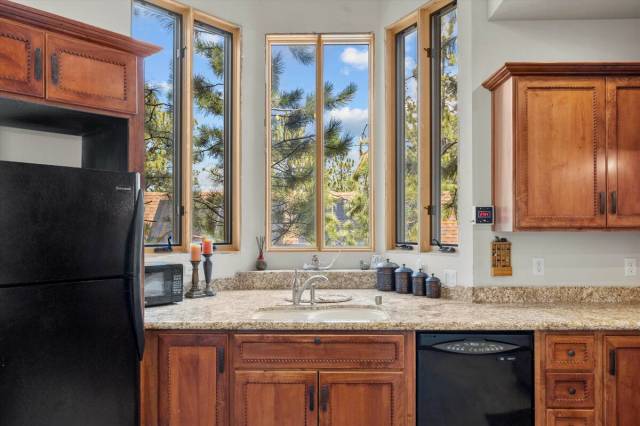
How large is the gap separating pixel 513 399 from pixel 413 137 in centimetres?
183

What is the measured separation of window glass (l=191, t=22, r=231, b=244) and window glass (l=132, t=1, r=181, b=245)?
142 mm

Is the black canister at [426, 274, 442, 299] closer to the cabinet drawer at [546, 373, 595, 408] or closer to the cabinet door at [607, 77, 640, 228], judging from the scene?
the cabinet drawer at [546, 373, 595, 408]

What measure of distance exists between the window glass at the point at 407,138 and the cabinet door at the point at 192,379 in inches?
65.0

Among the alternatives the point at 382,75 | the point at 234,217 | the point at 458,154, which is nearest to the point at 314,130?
the point at 382,75

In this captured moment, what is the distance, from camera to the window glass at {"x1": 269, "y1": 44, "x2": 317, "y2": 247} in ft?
11.5

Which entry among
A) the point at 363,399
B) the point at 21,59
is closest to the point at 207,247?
the point at 363,399

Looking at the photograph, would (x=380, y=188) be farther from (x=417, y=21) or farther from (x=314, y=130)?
(x=417, y=21)

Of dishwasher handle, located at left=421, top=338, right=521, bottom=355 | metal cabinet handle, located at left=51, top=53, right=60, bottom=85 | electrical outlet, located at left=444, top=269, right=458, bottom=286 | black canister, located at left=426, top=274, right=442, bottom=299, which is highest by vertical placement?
metal cabinet handle, located at left=51, top=53, right=60, bottom=85

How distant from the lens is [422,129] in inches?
126

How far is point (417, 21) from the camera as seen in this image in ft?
10.6

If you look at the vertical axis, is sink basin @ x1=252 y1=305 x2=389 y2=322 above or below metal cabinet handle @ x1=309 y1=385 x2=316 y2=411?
above

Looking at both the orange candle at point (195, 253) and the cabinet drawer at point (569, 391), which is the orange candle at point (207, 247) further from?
the cabinet drawer at point (569, 391)

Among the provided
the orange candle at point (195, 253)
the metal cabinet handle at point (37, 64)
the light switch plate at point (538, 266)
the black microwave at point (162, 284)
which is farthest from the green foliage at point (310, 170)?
the metal cabinet handle at point (37, 64)

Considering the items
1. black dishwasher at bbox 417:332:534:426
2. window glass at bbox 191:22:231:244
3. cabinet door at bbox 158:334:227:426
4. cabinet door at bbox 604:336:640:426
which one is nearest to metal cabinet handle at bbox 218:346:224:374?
cabinet door at bbox 158:334:227:426
